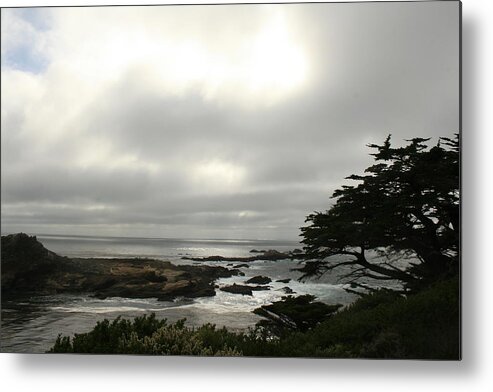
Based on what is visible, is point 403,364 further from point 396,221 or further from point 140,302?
point 140,302

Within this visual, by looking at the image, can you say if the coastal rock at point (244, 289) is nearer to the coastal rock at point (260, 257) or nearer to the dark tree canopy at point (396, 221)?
the coastal rock at point (260, 257)

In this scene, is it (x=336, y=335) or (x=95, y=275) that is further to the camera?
(x=95, y=275)

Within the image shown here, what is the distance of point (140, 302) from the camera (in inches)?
130

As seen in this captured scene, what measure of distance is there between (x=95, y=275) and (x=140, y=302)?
32cm

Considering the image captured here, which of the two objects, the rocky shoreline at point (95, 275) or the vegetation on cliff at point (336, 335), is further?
the rocky shoreline at point (95, 275)

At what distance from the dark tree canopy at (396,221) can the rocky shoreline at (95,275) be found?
623 mm

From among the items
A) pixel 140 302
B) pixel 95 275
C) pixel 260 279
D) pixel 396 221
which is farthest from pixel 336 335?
pixel 95 275

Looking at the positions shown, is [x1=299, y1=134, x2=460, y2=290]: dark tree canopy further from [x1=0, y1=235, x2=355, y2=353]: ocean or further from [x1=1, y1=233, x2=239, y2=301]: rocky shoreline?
[x1=1, y1=233, x2=239, y2=301]: rocky shoreline

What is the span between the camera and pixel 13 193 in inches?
132

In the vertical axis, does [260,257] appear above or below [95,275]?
above

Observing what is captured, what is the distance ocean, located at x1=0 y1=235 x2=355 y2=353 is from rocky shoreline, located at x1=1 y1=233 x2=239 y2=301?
38 millimetres

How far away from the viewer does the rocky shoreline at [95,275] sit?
3.29 meters

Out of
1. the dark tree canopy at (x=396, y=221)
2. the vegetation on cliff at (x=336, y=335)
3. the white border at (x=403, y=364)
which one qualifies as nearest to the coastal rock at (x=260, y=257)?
the dark tree canopy at (x=396, y=221)

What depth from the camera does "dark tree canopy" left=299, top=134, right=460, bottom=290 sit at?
3170 mm
